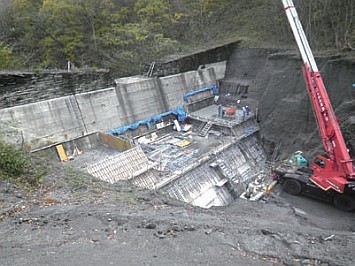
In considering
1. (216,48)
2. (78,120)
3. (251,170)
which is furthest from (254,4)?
(78,120)

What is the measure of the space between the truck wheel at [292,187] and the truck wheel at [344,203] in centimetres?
111

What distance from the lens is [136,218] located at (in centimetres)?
439

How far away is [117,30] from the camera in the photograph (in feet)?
58.8

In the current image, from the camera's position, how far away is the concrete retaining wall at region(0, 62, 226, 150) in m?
11.9

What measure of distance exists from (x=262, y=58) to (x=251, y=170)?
812 centimetres

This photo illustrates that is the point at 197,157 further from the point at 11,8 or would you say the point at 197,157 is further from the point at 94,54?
the point at 11,8

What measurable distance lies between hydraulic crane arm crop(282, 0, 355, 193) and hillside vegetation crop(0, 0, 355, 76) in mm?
6895

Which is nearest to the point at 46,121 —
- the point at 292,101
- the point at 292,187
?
the point at 292,187

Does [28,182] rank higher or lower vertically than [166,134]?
higher

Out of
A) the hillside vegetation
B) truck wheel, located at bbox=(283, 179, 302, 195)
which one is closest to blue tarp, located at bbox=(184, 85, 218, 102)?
the hillside vegetation

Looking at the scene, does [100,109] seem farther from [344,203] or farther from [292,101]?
[344,203]

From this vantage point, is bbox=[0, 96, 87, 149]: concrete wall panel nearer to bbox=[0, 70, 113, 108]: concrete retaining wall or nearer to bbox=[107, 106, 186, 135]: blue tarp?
bbox=[0, 70, 113, 108]: concrete retaining wall

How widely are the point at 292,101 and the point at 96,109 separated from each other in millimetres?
9033

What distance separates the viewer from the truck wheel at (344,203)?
29.3ft
